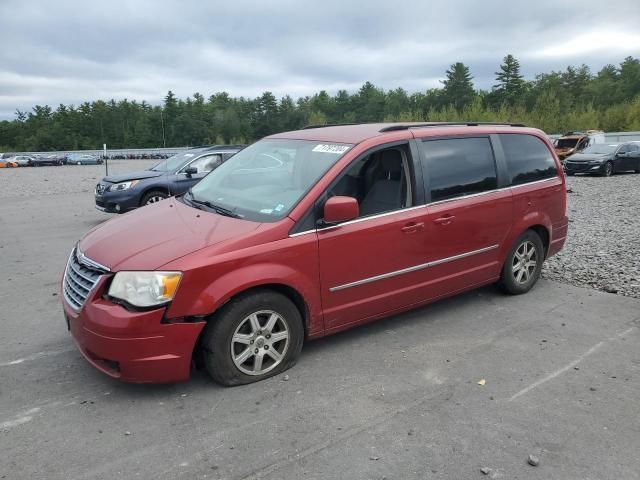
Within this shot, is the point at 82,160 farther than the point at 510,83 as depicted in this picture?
No

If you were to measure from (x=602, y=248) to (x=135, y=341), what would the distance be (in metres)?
6.94

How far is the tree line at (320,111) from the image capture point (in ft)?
230

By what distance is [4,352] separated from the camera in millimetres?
4523

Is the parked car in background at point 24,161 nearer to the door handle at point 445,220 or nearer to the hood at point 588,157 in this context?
the hood at point 588,157

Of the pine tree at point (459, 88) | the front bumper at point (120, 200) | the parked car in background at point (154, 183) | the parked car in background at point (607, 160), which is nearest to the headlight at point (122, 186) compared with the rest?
the parked car in background at point (154, 183)

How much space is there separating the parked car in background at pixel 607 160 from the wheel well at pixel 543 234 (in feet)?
59.2

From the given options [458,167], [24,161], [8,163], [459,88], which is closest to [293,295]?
[458,167]

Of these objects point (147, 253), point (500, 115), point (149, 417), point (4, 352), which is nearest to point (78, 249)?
point (147, 253)

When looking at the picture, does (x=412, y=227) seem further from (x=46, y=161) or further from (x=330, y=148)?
(x=46, y=161)

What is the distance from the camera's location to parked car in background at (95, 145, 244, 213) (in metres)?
11.5

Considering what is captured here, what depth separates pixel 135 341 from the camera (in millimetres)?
3453

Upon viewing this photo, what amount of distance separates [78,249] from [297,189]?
1784 mm

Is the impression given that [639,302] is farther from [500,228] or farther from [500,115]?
[500,115]

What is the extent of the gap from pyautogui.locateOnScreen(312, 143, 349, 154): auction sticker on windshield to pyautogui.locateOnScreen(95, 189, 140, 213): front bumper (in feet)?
25.7
